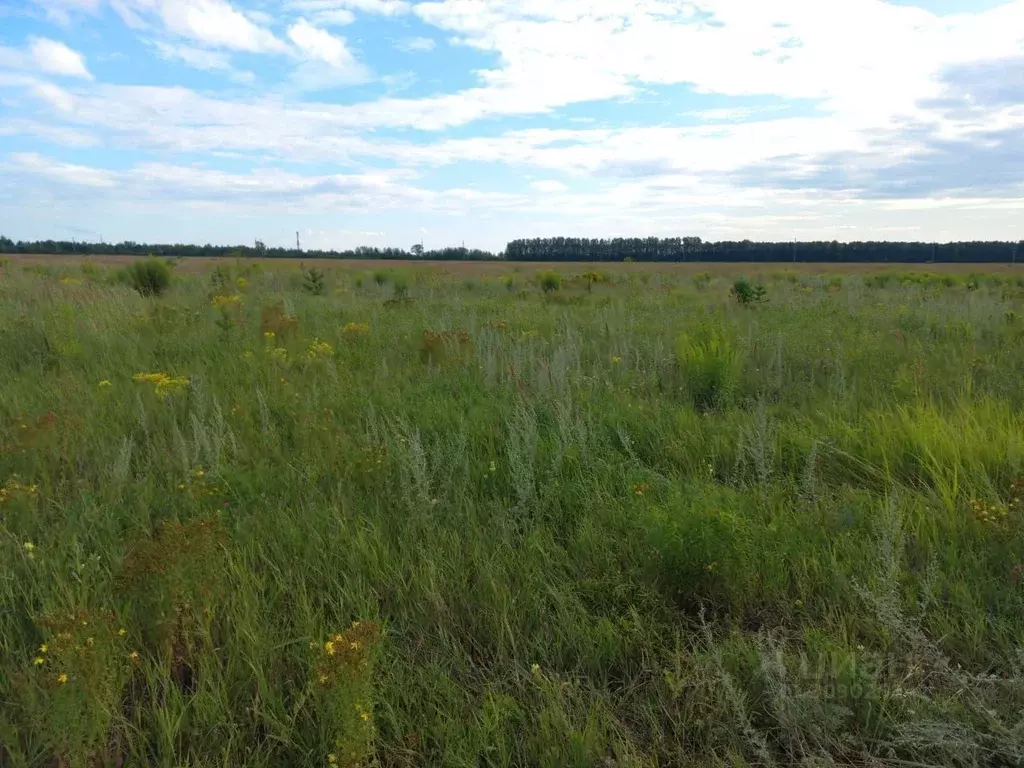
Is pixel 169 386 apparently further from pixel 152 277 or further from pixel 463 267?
pixel 463 267

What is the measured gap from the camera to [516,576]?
246cm

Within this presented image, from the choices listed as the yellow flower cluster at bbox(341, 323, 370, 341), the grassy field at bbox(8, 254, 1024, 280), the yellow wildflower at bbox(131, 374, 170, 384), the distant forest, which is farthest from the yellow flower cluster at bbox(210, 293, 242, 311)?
the distant forest

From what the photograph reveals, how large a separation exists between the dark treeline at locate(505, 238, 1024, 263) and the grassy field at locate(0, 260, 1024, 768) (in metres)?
71.6

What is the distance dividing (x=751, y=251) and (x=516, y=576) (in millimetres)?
81287

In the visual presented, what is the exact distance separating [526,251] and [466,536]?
86.9 metres

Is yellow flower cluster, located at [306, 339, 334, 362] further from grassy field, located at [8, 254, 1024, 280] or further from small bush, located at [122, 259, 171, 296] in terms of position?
grassy field, located at [8, 254, 1024, 280]

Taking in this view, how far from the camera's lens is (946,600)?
2.24 m

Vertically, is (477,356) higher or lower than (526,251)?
lower

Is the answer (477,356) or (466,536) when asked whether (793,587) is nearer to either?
(466,536)

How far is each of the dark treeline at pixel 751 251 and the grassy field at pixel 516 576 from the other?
71641 millimetres

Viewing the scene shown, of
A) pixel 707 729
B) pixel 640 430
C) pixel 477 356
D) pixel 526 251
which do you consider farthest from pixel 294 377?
pixel 526 251

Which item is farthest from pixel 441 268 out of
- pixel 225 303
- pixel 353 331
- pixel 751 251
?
pixel 751 251

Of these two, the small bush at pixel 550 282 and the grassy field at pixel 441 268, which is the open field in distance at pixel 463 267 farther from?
the small bush at pixel 550 282

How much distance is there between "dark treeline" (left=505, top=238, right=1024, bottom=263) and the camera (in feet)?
230
